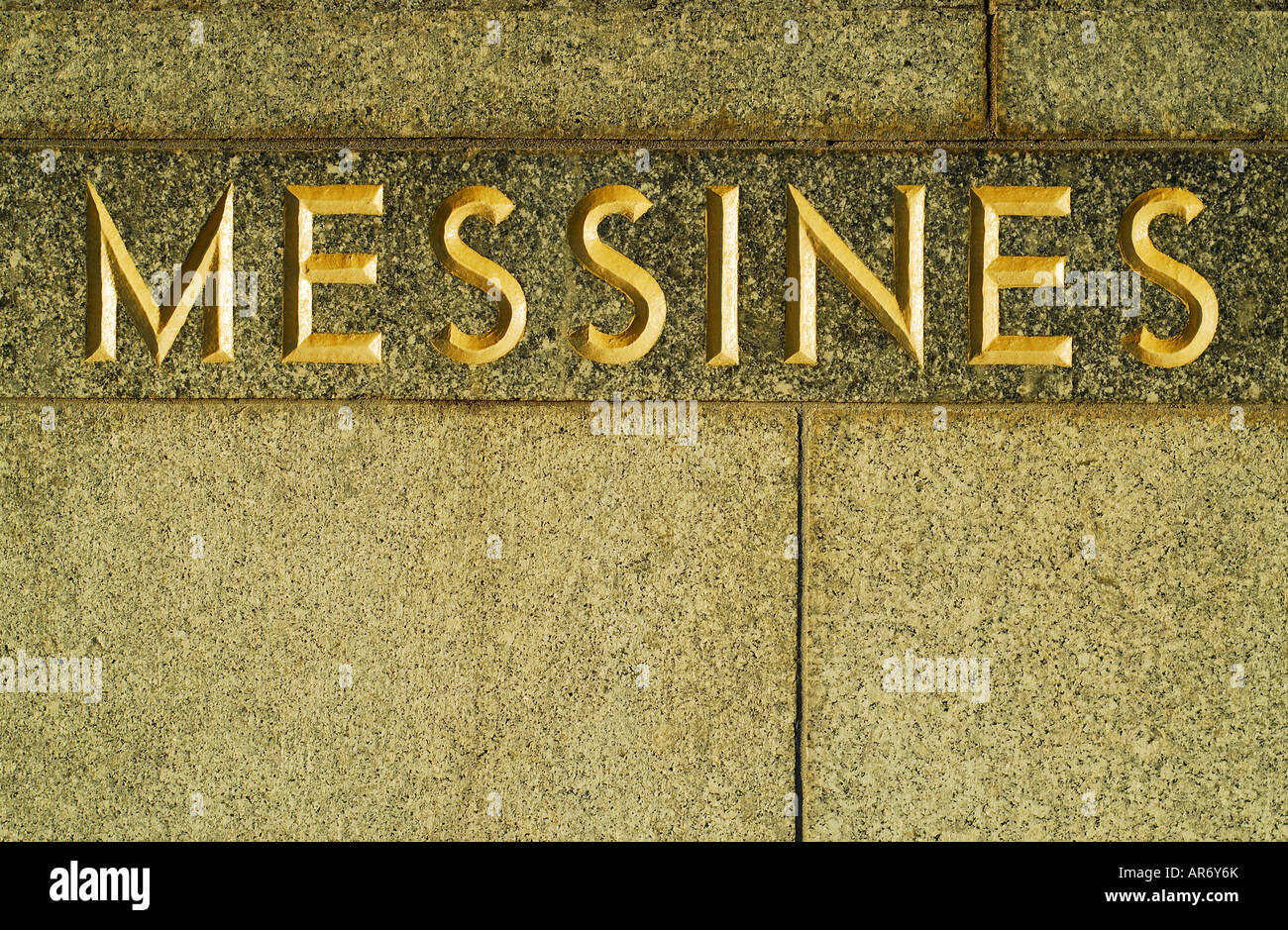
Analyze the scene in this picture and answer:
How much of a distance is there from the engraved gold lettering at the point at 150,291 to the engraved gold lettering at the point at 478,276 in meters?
0.90

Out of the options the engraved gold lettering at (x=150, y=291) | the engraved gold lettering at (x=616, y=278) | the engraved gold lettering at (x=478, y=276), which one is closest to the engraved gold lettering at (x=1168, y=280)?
the engraved gold lettering at (x=616, y=278)

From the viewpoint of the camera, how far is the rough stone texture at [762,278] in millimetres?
3221

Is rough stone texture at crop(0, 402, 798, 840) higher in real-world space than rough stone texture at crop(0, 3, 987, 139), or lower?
lower

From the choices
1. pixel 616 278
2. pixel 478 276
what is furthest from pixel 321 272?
pixel 616 278

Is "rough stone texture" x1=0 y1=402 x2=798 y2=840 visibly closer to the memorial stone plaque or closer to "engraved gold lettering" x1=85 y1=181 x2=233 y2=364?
the memorial stone plaque

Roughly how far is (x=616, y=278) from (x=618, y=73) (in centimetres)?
87

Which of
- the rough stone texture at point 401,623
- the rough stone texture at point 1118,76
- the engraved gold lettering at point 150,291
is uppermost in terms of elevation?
the rough stone texture at point 1118,76

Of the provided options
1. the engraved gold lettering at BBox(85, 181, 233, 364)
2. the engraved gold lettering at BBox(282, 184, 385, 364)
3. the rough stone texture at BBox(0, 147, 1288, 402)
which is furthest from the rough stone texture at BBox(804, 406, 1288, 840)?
the engraved gold lettering at BBox(85, 181, 233, 364)

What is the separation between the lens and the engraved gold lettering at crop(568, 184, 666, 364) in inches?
126

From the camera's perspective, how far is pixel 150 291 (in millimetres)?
3289

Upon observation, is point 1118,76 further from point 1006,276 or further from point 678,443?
point 678,443

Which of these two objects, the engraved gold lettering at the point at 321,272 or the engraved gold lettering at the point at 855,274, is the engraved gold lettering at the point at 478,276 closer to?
the engraved gold lettering at the point at 321,272

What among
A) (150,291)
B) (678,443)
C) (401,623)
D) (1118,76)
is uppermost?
(1118,76)

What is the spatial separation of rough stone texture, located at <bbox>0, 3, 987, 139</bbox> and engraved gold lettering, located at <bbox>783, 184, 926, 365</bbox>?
0.34 meters
